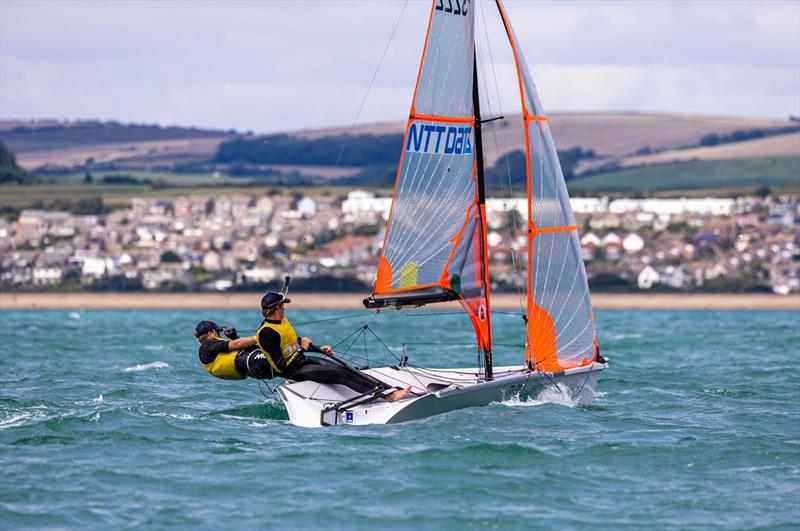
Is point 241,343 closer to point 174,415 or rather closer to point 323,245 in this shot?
point 174,415

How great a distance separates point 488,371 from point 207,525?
25.1 feet

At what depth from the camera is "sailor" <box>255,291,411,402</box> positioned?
19275 millimetres

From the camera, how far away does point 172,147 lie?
19512 centimetres

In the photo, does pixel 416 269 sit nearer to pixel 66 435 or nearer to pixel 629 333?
pixel 66 435

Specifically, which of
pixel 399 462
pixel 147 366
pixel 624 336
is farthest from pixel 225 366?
pixel 624 336

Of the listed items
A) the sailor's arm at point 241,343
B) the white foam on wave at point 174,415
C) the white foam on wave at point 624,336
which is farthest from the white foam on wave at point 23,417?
the white foam on wave at point 624,336

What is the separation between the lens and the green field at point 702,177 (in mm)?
129500

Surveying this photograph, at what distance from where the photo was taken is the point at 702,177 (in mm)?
138750

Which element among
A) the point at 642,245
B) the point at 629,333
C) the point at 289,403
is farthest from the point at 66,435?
the point at 642,245

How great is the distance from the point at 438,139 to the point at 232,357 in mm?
4328

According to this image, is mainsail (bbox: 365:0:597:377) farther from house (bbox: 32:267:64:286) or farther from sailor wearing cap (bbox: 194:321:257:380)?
house (bbox: 32:267:64:286)

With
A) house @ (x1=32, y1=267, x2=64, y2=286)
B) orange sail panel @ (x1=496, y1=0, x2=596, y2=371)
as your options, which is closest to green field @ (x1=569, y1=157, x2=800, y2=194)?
house @ (x1=32, y1=267, x2=64, y2=286)

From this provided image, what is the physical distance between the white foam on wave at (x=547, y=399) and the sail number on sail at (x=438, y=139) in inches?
144

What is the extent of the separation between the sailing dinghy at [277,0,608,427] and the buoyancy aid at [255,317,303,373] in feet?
2.50
